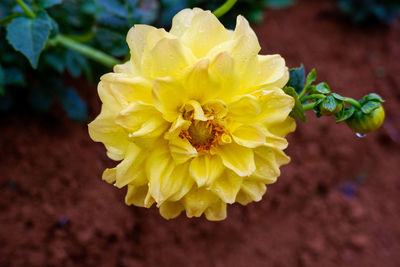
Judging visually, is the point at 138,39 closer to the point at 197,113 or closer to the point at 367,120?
the point at 197,113

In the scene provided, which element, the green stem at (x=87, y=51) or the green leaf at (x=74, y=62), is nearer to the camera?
the green stem at (x=87, y=51)

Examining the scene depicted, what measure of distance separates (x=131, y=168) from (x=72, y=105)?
2.82 feet

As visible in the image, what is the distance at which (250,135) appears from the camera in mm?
919

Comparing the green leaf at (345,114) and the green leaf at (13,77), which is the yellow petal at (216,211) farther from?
the green leaf at (13,77)

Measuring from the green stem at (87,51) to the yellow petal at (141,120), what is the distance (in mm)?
564

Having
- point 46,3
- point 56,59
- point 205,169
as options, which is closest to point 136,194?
point 205,169

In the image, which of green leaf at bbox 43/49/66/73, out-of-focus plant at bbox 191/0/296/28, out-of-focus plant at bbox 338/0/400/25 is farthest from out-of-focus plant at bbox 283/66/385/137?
out-of-focus plant at bbox 338/0/400/25

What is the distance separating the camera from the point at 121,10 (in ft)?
4.69

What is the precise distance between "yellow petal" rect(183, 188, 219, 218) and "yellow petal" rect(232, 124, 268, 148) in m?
0.14

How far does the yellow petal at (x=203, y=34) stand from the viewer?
917 mm

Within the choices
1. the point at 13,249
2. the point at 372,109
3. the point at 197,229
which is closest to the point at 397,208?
the point at 197,229

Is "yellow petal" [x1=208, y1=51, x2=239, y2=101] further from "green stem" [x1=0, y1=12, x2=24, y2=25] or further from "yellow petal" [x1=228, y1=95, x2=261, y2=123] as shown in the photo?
"green stem" [x1=0, y1=12, x2=24, y2=25]

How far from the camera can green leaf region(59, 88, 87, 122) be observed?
1656mm

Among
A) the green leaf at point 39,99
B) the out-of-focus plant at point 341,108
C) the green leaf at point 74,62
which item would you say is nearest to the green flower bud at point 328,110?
the out-of-focus plant at point 341,108
